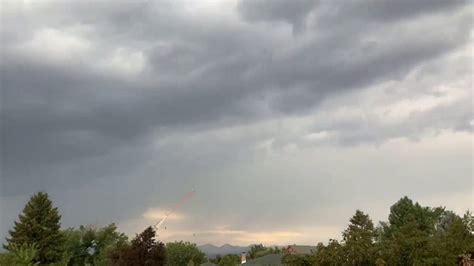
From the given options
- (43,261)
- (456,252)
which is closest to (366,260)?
(456,252)

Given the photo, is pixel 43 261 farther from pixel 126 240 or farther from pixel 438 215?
pixel 438 215

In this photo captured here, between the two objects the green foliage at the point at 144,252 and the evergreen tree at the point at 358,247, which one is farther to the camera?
the green foliage at the point at 144,252

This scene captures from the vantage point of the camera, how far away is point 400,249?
38250 millimetres

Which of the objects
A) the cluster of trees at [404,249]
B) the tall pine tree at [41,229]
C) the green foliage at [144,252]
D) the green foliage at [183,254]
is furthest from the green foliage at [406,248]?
the green foliage at [183,254]

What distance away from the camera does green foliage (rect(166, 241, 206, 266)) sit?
374ft

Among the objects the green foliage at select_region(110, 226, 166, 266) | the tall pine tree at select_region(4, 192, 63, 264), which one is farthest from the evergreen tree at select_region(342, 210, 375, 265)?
the tall pine tree at select_region(4, 192, 63, 264)

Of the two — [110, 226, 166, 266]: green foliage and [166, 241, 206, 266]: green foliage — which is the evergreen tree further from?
[166, 241, 206, 266]: green foliage

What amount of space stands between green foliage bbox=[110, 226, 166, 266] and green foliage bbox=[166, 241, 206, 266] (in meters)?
64.3

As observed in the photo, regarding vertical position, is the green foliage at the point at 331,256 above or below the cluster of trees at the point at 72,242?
below

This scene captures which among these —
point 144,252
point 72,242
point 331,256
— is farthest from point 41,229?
point 331,256

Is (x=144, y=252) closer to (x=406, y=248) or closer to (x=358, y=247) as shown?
(x=358, y=247)

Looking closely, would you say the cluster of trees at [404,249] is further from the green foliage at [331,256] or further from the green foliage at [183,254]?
the green foliage at [183,254]

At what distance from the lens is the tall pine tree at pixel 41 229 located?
78188 millimetres

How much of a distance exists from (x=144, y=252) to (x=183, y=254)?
69863mm
